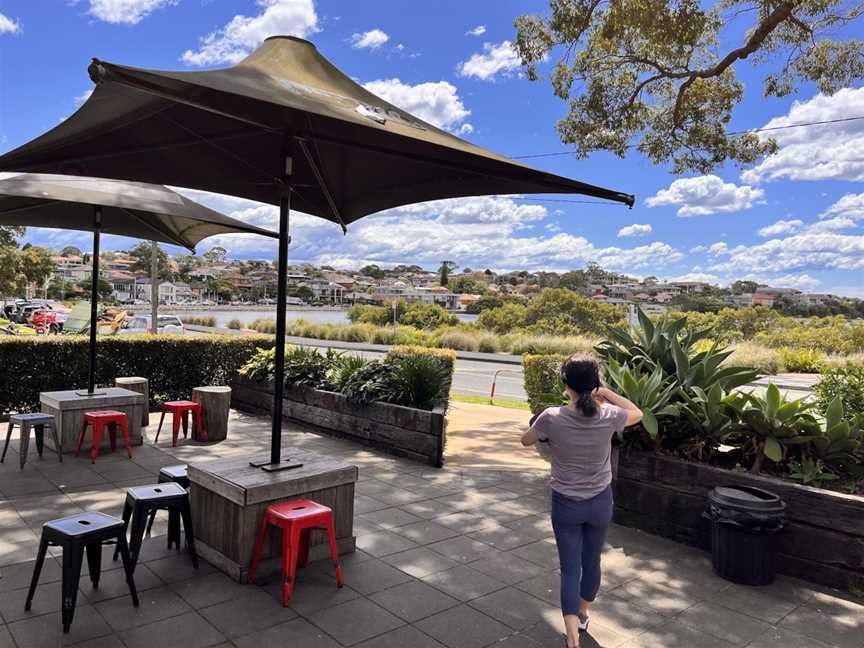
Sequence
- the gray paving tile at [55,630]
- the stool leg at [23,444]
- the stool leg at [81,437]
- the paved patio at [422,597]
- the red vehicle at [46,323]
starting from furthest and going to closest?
the red vehicle at [46,323] → the stool leg at [81,437] → the stool leg at [23,444] → the paved patio at [422,597] → the gray paving tile at [55,630]

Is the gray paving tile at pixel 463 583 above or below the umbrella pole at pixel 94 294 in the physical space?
below

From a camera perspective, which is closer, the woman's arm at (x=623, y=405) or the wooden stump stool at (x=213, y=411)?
the woman's arm at (x=623, y=405)

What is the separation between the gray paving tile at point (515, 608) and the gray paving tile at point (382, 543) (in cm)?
95

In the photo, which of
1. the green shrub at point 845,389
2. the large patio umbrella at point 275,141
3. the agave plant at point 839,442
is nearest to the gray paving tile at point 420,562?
the large patio umbrella at point 275,141

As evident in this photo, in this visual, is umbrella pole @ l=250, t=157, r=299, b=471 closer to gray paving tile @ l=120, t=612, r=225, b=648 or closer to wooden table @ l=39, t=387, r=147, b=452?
gray paving tile @ l=120, t=612, r=225, b=648

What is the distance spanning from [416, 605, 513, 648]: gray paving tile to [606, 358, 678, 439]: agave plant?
7.32 feet

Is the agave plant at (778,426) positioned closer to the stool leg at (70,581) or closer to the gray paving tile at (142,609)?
the gray paving tile at (142,609)

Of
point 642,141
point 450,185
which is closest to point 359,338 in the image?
point 642,141

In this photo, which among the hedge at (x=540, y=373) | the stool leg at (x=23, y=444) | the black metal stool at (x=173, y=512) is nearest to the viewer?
the black metal stool at (x=173, y=512)

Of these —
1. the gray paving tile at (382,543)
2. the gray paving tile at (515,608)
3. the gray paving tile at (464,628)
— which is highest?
the gray paving tile at (382,543)

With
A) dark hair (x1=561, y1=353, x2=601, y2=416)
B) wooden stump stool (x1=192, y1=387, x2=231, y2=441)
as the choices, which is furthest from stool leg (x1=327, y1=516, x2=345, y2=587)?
wooden stump stool (x1=192, y1=387, x2=231, y2=441)

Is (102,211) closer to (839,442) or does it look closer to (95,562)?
(95,562)

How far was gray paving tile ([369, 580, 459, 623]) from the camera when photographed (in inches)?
Result: 141

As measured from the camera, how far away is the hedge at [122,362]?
28.8 ft
